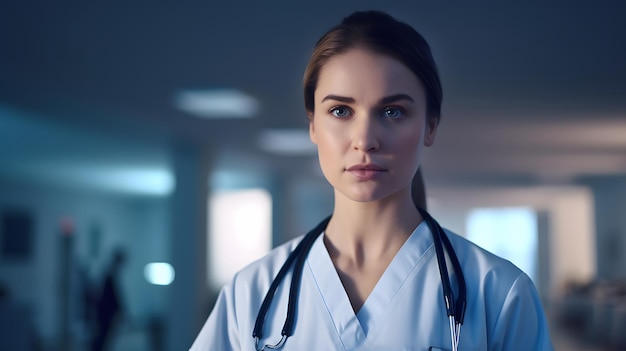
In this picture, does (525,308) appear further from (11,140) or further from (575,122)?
(11,140)

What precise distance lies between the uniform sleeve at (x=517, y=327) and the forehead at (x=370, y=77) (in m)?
0.33


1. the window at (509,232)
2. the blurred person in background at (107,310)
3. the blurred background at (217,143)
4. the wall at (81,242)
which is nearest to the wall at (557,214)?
the blurred background at (217,143)

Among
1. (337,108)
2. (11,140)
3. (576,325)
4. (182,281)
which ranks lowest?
(576,325)

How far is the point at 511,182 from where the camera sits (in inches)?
536

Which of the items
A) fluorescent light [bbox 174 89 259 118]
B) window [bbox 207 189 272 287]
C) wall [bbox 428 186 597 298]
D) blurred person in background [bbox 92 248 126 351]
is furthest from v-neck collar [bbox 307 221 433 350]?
wall [bbox 428 186 597 298]

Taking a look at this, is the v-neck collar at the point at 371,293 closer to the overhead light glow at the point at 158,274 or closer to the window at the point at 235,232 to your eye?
the window at the point at 235,232

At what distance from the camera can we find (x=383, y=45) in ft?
3.39

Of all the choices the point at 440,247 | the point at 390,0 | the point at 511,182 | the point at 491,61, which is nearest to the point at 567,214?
the point at 511,182

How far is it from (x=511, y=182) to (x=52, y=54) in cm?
1049

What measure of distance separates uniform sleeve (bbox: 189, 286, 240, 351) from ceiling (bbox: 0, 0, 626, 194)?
9.84ft

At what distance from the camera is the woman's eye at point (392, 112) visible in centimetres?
102

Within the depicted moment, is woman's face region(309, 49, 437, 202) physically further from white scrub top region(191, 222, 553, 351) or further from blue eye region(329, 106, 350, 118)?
white scrub top region(191, 222, 553, 351)

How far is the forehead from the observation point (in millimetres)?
1013

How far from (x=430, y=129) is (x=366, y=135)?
155mm
